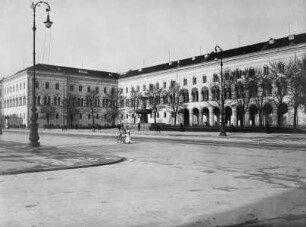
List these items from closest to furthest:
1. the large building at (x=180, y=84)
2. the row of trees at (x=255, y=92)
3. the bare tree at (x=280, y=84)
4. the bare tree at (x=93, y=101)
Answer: the row of trees at (x=255, y=92)
the bare tree at (x=280, y=84)
the large building at (x=180, y=84)
the bare tree at (x=93, y=101)

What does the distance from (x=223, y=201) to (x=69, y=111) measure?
85896mm

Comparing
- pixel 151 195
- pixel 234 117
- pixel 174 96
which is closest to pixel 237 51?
pixel 234 117

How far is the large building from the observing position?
65.5 meters

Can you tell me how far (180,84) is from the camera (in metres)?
87.2

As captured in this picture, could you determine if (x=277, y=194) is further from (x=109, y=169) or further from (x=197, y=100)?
(x=197, y=100)

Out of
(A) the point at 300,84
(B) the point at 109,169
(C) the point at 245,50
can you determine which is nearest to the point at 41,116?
(C) the point at 245,50

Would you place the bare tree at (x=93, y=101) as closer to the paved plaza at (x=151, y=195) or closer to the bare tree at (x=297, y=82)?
the bare tree at (x=297, y=82)

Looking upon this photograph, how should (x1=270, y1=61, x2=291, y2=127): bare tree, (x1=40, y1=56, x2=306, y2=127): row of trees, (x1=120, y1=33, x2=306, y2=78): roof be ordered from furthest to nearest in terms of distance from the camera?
(x1=120, y1=33, x2=306, y2=78): roof
(x1=270, y1=61, x2=291, y2=127): bare tree
(x1=40, y1=56, x2=306, y2=127): row of trees

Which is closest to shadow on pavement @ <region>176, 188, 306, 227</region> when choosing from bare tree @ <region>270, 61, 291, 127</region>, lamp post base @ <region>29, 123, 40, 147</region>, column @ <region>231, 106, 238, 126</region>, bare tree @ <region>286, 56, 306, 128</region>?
lamp post base @ <region>29, 123, 40, 147</region>

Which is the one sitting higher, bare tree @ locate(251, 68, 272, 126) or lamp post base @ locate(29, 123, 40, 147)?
bare tree @ locate(251, 68, 272, 126)

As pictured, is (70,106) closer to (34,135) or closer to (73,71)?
(73,71)

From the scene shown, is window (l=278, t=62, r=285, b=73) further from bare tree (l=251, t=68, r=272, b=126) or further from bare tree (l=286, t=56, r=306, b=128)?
bare tree (l=286, t=56, r=306, b=128)

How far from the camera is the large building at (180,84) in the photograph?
65.5 metres

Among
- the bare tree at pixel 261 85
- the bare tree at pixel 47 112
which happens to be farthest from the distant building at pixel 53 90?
the bare tree at pixel 261 85
